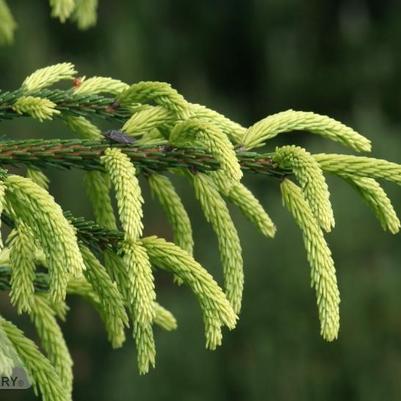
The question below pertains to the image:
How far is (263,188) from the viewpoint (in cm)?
1089

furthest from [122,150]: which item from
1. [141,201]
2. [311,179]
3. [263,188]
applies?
[263,188]

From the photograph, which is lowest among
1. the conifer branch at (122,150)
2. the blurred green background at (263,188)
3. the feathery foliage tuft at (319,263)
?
the feathery foliage tuft at (319,263)

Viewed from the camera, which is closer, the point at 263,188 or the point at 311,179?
the point at 311,179

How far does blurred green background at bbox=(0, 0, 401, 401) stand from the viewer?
8078 millimetres

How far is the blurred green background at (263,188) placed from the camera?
8.08m

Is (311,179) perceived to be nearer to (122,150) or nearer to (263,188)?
(122,150)

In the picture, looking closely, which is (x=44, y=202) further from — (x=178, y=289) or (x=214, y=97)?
(x=214, y=97)

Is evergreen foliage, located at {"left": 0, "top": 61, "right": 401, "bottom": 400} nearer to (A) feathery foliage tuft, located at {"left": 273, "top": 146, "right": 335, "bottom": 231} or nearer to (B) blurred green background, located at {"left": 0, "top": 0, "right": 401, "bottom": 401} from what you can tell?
(A) feathery foliage tuft, located at {"left": 273, "top": 146, "right": 335, "bottom": 231}

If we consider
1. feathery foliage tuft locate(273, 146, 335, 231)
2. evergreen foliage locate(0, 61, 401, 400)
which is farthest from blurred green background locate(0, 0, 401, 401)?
feathery foliage tuft locate(273, 146, 335, 231)

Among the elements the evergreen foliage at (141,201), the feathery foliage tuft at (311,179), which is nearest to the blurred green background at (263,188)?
the evergreen foliage at (141,201)

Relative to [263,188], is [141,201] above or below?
below

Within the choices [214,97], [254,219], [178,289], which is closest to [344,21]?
[214,97]

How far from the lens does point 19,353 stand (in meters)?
2.08

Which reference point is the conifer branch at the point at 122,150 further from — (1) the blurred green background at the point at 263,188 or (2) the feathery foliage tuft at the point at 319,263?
(1) the blurred green background at the point at 263,188
